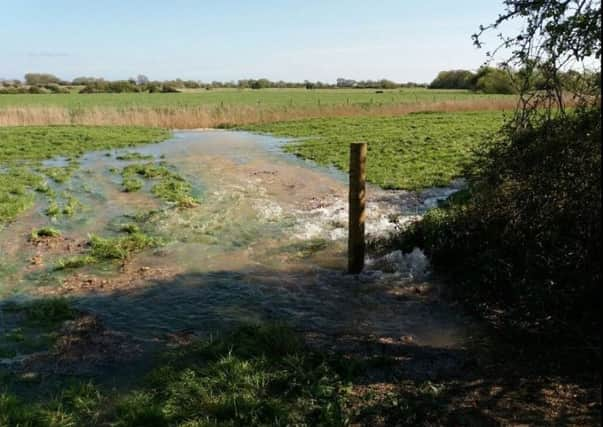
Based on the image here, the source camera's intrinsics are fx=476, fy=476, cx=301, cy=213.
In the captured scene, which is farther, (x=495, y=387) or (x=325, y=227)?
(x=325, y=227)

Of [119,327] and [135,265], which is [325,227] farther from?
[119,327]

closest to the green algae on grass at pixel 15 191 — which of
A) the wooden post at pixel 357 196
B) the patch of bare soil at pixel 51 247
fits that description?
the patch of bare soil at pixel 51 247

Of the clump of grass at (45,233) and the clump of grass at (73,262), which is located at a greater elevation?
the clump of grass at (45,233)

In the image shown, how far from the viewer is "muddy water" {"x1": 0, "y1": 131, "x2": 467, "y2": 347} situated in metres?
6.36

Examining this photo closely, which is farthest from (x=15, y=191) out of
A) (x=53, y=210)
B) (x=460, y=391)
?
(x=460, y=391)

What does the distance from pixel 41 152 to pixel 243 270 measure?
17.9 metres

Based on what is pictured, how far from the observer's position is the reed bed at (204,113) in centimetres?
3450

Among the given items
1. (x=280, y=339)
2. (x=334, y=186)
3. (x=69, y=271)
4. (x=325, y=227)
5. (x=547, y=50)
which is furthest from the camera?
(x=334, y=186)

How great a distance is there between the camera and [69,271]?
825cm

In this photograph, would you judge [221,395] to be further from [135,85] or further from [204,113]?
[135,85]

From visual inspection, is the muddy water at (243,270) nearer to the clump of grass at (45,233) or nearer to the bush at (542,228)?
the clump of grass at (45,233)

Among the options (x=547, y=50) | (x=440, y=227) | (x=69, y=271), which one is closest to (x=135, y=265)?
(x=69, y=271)

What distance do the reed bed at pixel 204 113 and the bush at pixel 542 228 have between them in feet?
102

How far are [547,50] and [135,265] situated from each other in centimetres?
711
